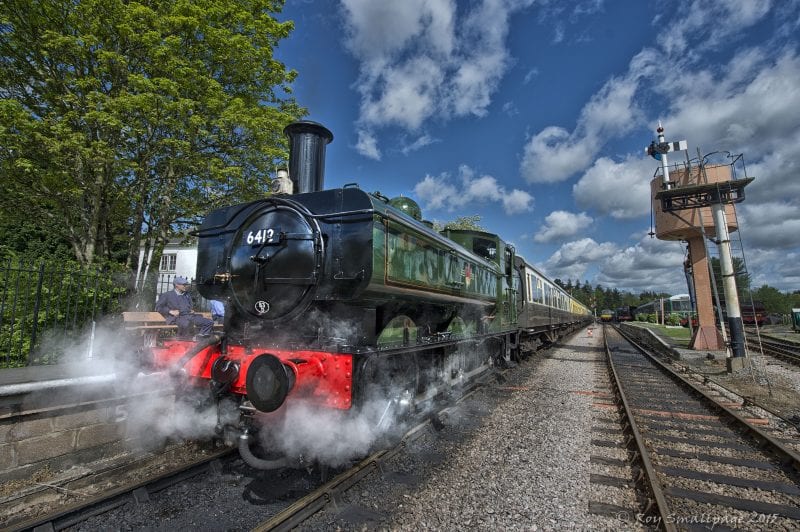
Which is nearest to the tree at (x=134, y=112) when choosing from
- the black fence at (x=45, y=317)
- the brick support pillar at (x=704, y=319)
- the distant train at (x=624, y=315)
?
the black fence at (x=45, y=317)

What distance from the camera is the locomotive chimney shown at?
5215mm

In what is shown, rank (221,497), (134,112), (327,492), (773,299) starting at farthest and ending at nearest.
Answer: (773,299)
(134,112)
(221,497)
(327,492)

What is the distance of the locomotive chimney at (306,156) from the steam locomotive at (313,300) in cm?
1

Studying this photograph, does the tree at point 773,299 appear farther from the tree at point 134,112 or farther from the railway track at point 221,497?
the railway track at point 221,497

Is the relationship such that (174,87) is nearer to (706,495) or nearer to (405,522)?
(405,522)

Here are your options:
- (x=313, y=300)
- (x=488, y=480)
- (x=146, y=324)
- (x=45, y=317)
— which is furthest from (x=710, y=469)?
(x=45, y=317)

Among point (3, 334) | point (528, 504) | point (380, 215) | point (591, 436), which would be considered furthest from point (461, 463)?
point (3, 334)

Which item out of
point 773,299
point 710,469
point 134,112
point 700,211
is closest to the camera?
point 710,469

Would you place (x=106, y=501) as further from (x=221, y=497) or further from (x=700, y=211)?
(x=700, y=211)

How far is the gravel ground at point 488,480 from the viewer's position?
10.6ft

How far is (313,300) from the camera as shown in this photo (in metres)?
4.06

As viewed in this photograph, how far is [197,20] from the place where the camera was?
31.4ft

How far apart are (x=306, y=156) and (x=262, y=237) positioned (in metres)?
1.44

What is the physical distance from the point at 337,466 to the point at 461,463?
4.28 feet
